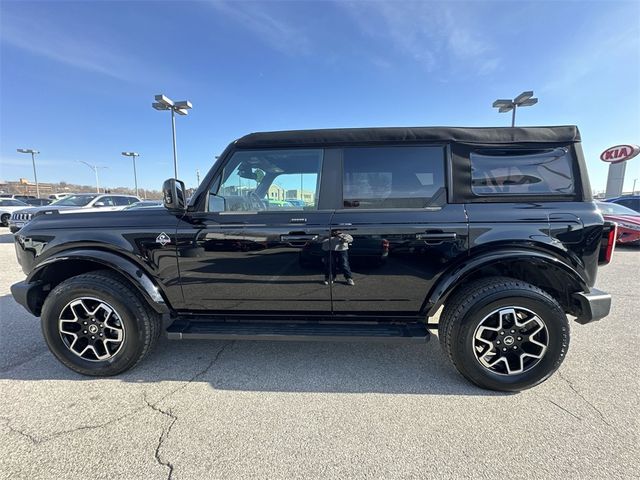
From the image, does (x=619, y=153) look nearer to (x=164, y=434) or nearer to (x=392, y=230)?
(x=392, y=230)

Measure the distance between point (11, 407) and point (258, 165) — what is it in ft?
8.31

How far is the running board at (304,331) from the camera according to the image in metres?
2.34

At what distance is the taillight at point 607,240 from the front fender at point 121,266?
139 inches

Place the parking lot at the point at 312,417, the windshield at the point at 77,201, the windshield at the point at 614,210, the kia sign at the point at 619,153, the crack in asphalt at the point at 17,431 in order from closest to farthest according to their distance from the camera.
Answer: the parking lot at the point at 312,417, the crack in asphalt at the point at 17,431, the windshield at the point at 614,210, the windshield at the point at 77,201, the kia sign at the point at 619,153

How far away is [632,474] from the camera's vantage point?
160 cm

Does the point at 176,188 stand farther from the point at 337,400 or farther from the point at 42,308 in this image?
the point at 337,400

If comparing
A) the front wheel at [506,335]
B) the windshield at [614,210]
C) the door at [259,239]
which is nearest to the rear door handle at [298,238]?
the door at [259,239]

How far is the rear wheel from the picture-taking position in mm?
2443

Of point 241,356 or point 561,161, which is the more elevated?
point 561,161

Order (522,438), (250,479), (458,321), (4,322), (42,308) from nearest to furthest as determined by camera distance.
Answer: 1. (250,479)
2. (522,438)
3. (458,321)
4. (42,308)
5. (4,322)

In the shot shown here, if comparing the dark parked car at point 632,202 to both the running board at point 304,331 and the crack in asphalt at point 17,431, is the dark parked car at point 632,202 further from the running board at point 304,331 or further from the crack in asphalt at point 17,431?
the crack in asphalt at point 17,431

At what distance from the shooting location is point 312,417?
2.02 meters

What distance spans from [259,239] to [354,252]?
0.77m

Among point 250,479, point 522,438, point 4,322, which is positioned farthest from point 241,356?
point 4,322
